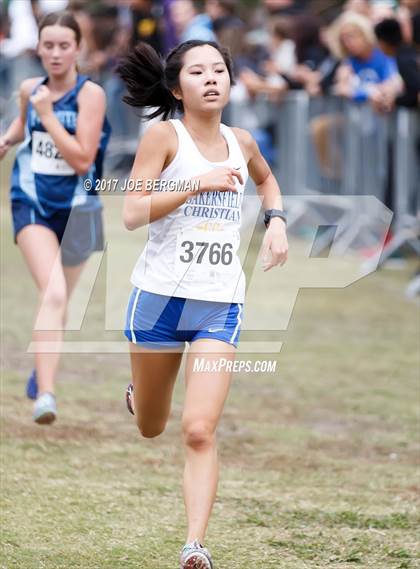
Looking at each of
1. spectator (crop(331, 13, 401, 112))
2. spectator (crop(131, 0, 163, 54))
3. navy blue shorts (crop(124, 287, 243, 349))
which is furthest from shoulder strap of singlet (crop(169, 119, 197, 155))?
spectator (crop(131, 0, 163, 54))

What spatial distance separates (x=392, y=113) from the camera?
1222 cm

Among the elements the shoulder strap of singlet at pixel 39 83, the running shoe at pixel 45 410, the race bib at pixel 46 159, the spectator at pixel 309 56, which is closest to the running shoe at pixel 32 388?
the running shoe at pixel 45 410

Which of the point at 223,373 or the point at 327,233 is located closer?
the point at 223,373

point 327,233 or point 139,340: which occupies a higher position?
point 327,233

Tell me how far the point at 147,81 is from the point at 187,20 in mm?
10975

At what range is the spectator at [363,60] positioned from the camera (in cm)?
1267

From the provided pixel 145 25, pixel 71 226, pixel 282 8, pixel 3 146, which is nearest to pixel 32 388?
pixel 71 226

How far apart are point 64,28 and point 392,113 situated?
18.4 feet

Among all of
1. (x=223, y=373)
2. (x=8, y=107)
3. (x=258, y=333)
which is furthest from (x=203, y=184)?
(x=8, y=107)

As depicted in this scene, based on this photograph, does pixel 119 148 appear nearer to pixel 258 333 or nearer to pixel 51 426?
pixel 258 333

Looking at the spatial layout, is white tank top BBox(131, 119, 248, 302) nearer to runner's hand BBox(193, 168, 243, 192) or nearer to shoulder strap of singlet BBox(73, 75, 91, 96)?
runner's hand BBox(193, 168, 243, 192)

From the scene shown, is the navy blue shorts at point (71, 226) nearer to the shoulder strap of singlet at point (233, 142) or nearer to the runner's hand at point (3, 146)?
the runner's hand at point (3, 146)

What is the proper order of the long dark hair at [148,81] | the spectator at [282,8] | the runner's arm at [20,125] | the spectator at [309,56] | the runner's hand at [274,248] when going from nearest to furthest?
the runner's hand at [274,248] → the long dark hair at [148,81] → the runner's arm at [20,125] → the spectator at [309,56] → the spectator at [282,8]

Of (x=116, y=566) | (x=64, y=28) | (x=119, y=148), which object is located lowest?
(x=116, y=566)
